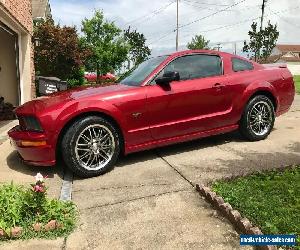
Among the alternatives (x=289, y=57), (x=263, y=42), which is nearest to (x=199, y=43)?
(x=263, y=42)

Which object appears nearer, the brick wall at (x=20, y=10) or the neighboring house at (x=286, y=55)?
the brick wall at (x=20, y=10)

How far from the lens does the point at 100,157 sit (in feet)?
17.1

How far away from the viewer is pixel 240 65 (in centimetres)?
657

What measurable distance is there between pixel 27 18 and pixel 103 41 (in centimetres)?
1984

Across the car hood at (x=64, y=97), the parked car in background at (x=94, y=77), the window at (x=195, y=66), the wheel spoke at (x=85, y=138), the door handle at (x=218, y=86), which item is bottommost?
the parked car in background at (x=94, y=77)

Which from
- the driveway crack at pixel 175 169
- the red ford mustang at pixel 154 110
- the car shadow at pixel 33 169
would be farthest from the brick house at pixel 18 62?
the driveway crack at pixel 175 169

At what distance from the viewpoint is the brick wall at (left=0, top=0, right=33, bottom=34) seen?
355 inches

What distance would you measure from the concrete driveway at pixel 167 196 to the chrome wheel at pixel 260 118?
0.22 meters

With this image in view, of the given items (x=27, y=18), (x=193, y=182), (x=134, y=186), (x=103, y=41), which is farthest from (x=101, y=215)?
(x=103, y=41)

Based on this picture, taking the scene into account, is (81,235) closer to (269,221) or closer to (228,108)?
(269,221)

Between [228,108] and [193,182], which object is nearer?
[193,182]

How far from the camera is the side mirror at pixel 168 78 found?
553cm

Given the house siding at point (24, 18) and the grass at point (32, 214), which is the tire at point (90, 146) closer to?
the grass at point (32, 214)

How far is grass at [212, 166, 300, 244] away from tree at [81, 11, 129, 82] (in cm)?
2785
